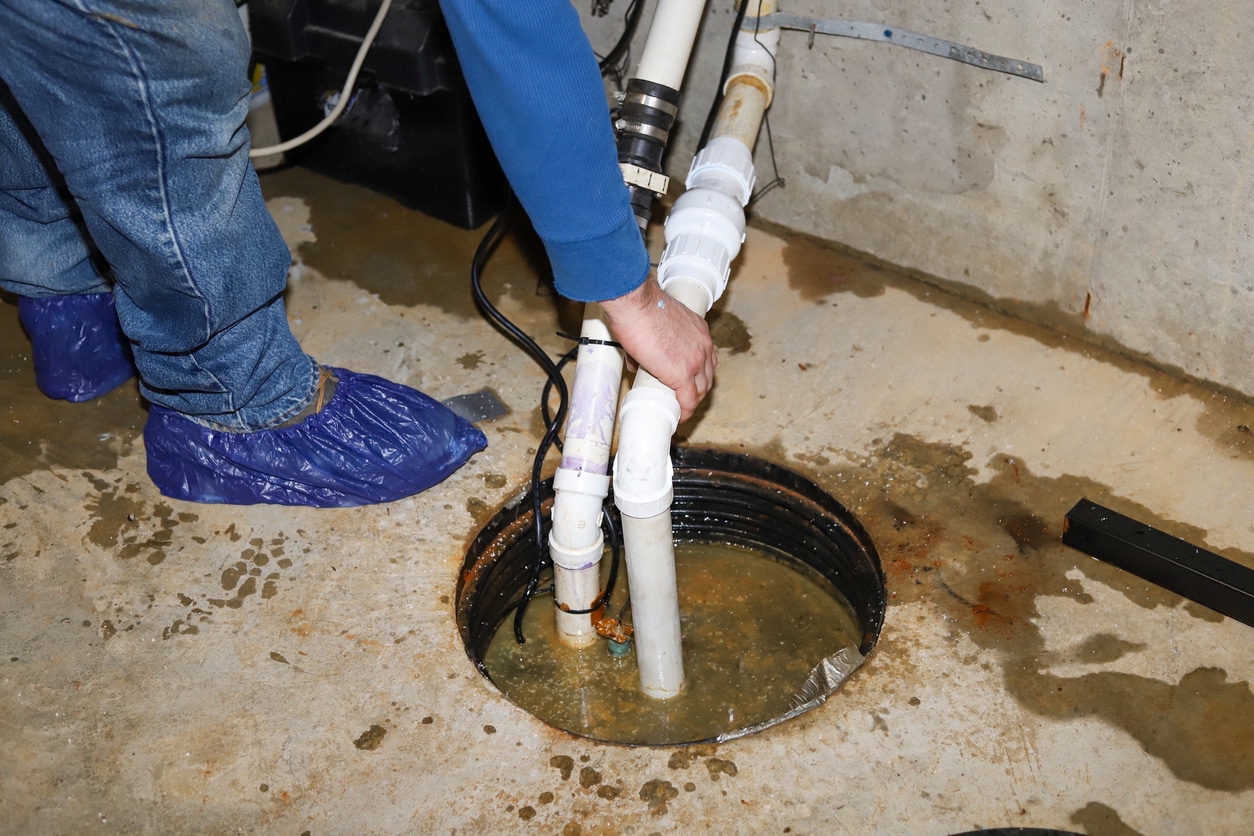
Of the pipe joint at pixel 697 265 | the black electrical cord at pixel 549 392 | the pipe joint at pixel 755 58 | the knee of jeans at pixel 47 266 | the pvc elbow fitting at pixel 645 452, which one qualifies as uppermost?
the pipe joint at pixel 755 58

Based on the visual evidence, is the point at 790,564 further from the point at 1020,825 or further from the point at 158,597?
the point at 158,597

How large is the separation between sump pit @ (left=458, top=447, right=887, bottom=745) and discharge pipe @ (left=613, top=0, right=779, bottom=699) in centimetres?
7

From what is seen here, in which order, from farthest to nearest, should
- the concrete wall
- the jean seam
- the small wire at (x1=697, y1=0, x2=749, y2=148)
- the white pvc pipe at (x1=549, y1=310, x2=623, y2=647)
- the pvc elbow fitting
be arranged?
1. the small wire at (x1=697, y1=0, x2=749, y2=148)
2. the concrete wall
3. the white pvc pipe at (x1=549, y1=310, x2=623, y2=647)
4. the pvc elbow fitting
5. the jean seam

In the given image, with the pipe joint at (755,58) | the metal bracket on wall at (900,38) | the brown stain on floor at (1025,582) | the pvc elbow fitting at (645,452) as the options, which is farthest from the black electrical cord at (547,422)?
the metal bracket on wall at (900,38)

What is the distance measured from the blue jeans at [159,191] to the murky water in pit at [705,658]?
0.55 meters

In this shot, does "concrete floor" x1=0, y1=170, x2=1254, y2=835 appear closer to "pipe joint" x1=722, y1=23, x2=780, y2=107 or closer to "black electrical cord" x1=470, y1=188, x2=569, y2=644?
"black electrical cord" x1=470, y1=188, x2=569, y2=644

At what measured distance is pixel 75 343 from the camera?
186 centimetres

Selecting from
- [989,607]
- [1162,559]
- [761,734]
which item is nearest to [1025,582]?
[989,607]

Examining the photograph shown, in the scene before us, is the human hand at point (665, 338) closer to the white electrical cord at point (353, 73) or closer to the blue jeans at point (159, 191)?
the blue jeans at point (159, 191)

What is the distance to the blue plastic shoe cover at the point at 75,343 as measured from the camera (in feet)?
6.10

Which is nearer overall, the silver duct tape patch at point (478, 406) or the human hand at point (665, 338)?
the human hand at point (665, 338)

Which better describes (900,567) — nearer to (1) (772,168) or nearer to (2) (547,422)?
(2) (547,422)

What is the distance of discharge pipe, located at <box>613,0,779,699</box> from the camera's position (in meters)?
1.42

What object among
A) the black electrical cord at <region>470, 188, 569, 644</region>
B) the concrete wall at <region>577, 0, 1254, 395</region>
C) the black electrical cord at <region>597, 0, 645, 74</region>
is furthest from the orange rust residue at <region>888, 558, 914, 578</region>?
the black electrical cord at <region>597, 0, 645, 74</region>
